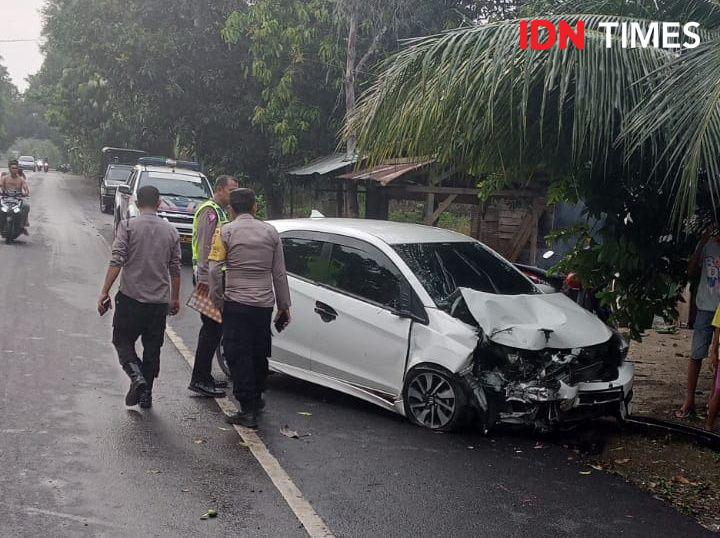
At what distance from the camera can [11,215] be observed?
19.1 metres

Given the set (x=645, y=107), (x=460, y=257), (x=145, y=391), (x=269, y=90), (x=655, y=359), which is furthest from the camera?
(x=269, y=90)

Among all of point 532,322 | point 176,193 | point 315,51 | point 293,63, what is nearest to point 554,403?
point 532,322

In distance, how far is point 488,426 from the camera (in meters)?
6.75

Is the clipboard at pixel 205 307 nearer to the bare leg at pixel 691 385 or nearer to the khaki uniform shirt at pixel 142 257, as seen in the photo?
the khaki uniform shirt at pixel 142 257

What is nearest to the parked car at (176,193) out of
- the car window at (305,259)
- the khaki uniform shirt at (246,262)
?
the car window at (305,259)

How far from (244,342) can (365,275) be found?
4.25 feet

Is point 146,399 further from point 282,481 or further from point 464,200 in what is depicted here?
point 464,200

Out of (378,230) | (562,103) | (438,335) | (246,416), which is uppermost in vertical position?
(562,103)

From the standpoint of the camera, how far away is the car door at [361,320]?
7211 millimetres

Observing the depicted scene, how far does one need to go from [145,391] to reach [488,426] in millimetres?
2736

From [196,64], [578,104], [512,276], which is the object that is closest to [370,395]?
[512,276]

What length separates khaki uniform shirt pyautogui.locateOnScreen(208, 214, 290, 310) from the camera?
6820mm

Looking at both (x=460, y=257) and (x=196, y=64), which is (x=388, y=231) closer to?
(x=460, y=257)

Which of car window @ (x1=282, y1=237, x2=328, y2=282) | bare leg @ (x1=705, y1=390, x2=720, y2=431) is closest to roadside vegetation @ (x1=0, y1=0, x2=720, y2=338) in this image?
car window @ (x1=282, y1=237, x2=328, y2=282)
